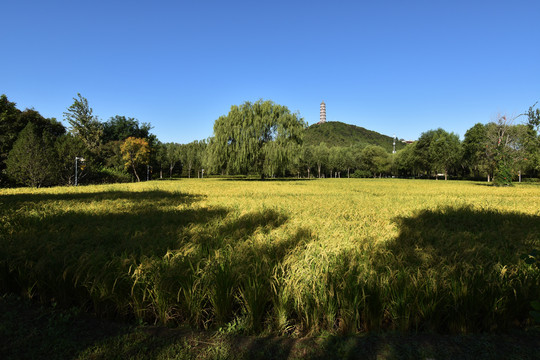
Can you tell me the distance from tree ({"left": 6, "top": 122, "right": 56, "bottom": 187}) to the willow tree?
15.0 metres

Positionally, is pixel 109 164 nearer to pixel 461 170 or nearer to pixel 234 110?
pixel 234 110

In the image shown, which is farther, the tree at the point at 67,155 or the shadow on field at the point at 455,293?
the tree at the point at 67,155

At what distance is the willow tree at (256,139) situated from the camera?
90.5ft

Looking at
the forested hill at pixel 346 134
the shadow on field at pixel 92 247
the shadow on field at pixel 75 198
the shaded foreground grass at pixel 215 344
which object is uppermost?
the forested hill at pixel 346 134

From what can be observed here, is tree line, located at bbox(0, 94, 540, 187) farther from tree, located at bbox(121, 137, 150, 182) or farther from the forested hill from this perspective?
the forested hill

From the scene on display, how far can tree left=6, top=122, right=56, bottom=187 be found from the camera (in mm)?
22375

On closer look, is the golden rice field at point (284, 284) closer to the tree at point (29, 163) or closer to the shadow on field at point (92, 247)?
the shadow on field at point (92, 247)

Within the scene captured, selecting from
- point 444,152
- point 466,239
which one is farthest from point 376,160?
point 466,239

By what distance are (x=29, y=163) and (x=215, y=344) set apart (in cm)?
2938

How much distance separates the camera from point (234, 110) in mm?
29312

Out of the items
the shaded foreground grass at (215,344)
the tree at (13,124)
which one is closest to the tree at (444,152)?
the shaded foreground grass at (215,344)

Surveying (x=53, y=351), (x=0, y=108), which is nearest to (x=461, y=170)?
(x=53, y=351)

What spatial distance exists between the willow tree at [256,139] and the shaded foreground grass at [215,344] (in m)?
25.3

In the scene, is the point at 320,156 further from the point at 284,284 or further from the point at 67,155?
the point at 284,284
